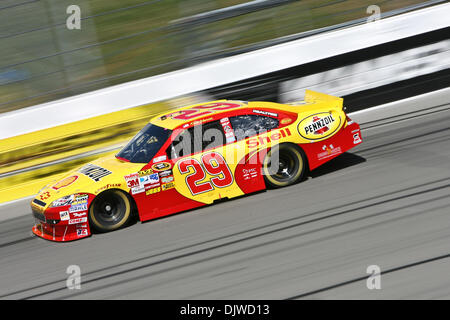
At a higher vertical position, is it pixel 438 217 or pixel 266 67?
pixel 266 67

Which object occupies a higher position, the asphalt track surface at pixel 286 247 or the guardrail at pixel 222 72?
the guardrail at pixel 222 72

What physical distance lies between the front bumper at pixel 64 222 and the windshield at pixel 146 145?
0.88 metres

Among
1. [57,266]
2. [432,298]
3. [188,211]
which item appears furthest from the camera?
[188,211]

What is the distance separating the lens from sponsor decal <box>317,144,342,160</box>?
7.92m

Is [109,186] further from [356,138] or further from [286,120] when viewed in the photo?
[356,138]

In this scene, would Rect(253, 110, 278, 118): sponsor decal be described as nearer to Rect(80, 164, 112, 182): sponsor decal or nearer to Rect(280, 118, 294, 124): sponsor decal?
Rect(280, 118, 294, 124): sponsor decal

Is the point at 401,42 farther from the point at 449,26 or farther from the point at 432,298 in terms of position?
the point at 432,298

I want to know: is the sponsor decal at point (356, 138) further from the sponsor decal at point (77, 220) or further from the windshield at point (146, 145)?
the sponsor decal at point (77, 220)

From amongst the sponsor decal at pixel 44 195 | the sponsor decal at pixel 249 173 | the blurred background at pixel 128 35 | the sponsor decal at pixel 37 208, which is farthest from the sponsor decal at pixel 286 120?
the sponsor decal at pixel 37 208

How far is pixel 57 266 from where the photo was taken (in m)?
6.52

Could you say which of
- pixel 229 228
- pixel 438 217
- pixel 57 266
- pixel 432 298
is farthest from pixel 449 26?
pixel 57 266

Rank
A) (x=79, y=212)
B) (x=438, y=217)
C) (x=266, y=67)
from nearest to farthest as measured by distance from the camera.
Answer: (x=438, y=217) → (x=79, y=212) → (x=266, y=67)

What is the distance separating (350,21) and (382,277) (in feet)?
22.6

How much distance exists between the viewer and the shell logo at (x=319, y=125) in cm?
784
